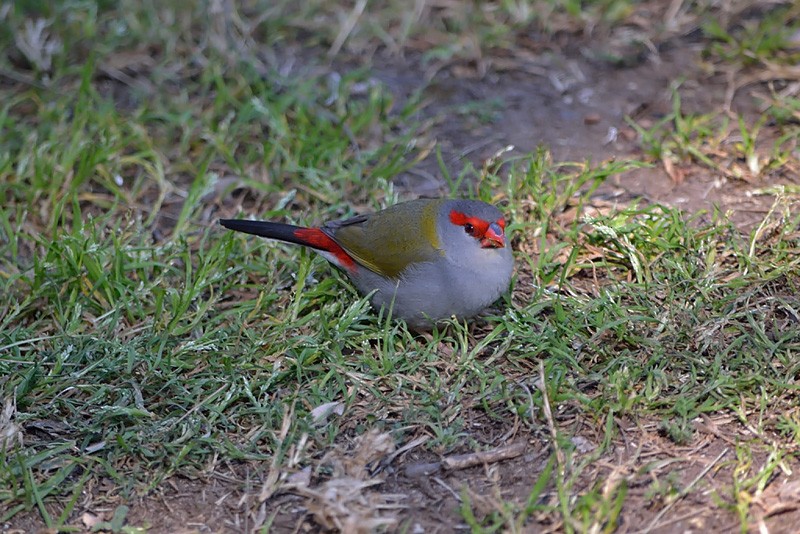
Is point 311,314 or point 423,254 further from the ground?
point 423,254

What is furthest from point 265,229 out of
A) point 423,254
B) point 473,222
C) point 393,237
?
point 473,222

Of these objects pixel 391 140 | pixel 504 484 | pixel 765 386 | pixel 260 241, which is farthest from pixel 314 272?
pixel 765 386

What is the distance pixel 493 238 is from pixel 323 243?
81 centimetres

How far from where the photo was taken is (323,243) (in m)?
4.15

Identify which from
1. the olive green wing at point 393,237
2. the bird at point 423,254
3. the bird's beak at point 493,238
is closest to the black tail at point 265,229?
the bird at point 423,254

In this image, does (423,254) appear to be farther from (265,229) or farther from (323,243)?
(265,229)

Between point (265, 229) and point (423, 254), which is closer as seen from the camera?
point (423, 254)

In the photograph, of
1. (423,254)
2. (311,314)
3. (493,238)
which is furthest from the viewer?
(311,314)

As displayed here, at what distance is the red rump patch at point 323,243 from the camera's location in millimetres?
4129

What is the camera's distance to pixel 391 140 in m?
5.20

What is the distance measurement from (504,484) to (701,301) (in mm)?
1244

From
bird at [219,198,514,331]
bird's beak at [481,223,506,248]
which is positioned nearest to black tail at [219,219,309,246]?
bird at [219,198,514,331]

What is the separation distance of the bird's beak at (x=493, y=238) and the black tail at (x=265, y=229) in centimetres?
86

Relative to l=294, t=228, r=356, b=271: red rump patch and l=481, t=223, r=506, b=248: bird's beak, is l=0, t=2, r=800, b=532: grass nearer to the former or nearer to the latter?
l=294, t=228, r=356, b=271: red rump patch
